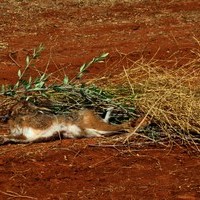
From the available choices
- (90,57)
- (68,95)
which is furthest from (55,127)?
(90,57)

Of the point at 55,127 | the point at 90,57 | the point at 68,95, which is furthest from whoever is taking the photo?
the point at 90,57

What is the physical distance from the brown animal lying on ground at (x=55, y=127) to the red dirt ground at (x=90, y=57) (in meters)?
0.08

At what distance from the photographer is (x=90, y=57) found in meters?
9.48

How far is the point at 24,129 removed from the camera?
5.98 m

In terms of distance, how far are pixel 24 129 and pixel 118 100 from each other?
922 millimetres

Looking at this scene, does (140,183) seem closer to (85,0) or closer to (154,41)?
(154,41)

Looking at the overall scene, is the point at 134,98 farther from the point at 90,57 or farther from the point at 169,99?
the point at 90,57

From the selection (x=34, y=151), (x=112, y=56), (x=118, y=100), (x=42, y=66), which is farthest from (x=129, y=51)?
(x=34, y=151)

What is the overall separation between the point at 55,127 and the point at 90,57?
3.58m

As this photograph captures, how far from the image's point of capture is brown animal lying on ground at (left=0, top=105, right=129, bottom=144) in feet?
19.6

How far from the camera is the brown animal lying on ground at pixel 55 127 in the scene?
5973 millimetres

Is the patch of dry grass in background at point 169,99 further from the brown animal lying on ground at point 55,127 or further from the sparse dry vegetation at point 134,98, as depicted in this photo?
the brown animal lying on ground at point 55,127

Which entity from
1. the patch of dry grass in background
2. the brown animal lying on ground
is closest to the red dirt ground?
the brown animal lying on ground

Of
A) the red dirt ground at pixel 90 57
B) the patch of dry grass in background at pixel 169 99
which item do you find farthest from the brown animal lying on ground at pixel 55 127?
the patch of dry grass in background at pixel 169 99
